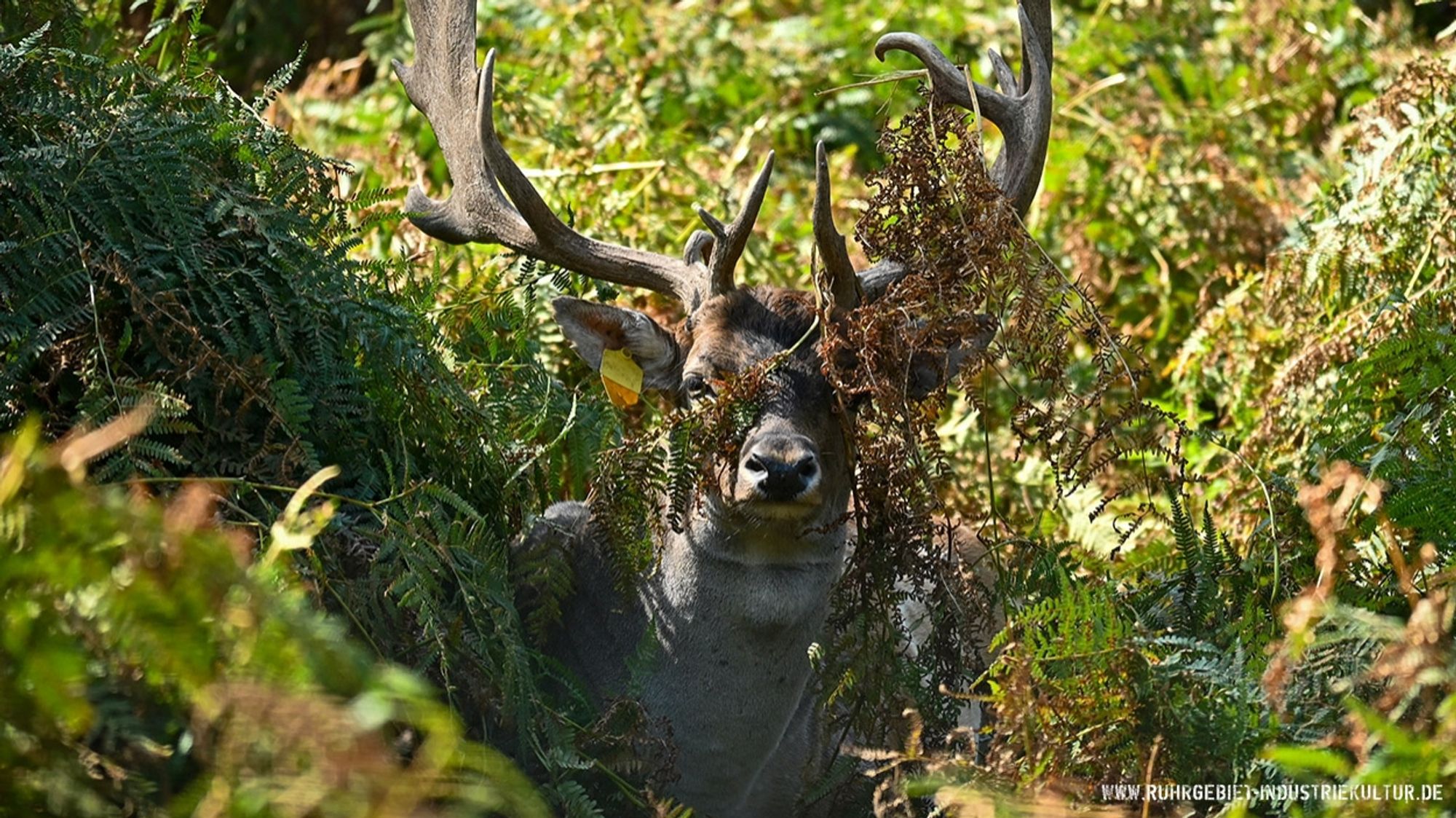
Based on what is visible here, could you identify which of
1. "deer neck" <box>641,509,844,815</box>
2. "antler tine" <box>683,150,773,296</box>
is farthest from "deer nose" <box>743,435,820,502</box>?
"antler tine" <box>683,150,773,296</box>

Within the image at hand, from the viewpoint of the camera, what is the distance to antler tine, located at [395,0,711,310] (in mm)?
6316

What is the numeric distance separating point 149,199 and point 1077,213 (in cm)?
613

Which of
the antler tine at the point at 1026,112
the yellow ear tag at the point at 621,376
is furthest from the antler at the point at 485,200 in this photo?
the antler tine at the point at 1026,112

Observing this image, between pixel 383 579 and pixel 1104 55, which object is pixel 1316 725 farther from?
pixel 1104 55

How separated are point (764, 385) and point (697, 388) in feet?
1.63

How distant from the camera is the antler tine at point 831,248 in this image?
17.5 ft

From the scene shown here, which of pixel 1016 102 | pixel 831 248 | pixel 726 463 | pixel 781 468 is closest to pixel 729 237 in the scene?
pixel 831 248

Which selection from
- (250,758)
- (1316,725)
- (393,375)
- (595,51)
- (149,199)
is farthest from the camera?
(595,51)

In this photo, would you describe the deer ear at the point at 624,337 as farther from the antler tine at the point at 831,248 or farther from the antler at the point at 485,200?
the antler tine at the point at 831,248

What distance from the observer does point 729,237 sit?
5891 millimetres

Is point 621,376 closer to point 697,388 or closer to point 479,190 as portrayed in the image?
point 697,388

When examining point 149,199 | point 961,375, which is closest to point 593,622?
point 961,375

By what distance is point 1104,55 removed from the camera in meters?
11.2

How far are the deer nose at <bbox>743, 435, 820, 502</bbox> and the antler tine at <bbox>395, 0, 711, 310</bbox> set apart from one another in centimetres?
90
